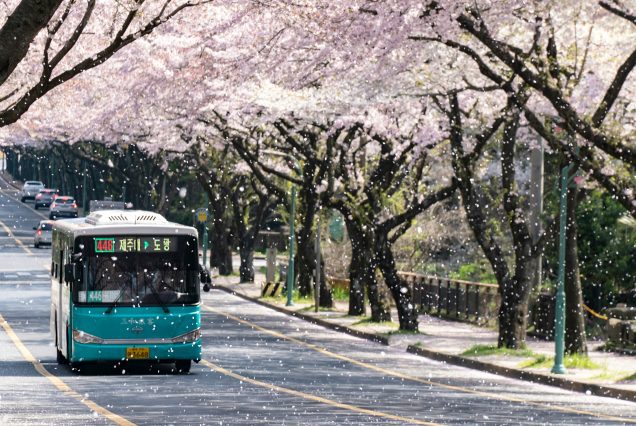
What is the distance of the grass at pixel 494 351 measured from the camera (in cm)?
3070

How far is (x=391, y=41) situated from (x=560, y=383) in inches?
286

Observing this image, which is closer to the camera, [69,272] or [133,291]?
[69,272]

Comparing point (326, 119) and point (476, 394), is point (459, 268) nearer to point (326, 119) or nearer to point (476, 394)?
point (326, 119)

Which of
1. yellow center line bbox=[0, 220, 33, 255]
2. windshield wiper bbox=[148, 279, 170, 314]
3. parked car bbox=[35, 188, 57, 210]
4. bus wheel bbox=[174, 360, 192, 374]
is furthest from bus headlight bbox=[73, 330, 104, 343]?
parked car bbox=[35, 188, 57, 210]

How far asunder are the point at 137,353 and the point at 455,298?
19143 mm

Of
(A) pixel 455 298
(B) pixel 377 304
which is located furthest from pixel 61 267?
(A) pixel 455 298

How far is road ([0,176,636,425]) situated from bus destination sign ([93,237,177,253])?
85.6 inches

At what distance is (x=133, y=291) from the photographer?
2475 cm

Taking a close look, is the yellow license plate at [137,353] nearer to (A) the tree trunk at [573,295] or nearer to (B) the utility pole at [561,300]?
(B) the utility pole at [561,300]

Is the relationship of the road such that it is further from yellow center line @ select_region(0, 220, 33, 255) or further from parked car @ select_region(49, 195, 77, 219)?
parked car @ select_region(49, 195, 77, 219)

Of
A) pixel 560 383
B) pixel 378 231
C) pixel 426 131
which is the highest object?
pixel 426 131

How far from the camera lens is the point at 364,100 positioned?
33.7m

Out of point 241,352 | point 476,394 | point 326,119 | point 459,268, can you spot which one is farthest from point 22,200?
point 476,394

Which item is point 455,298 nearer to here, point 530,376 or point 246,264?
point 530,376
